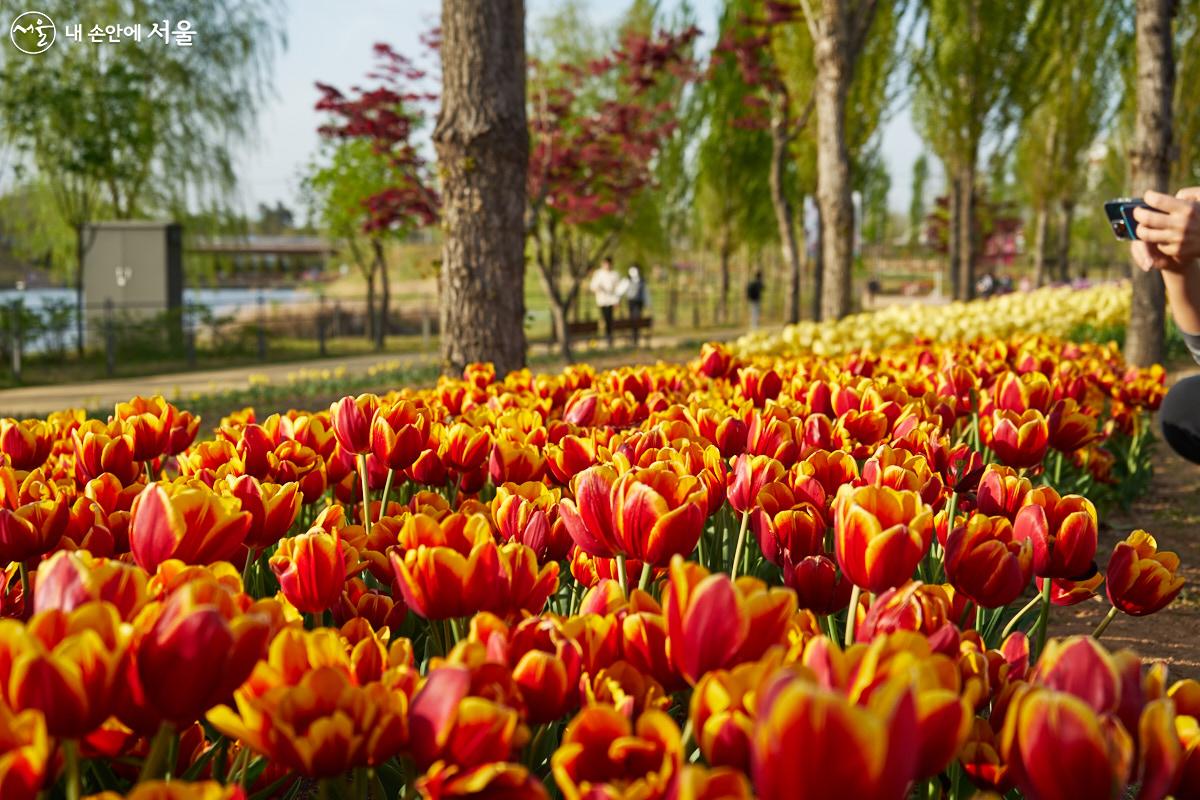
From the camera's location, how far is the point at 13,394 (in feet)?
43.4

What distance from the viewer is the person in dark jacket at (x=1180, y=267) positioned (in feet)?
9.48

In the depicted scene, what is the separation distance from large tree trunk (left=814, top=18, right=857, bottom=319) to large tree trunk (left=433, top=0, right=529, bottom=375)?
6.46 m

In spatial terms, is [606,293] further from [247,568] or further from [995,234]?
[995,234]

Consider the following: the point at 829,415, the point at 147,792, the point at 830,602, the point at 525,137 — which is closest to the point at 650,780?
the point at 147,792

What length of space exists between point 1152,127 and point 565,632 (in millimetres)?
9838

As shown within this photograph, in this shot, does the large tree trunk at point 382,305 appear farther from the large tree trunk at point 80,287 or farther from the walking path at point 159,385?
the large tree trunk at point 80,287

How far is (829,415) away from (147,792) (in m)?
2.23

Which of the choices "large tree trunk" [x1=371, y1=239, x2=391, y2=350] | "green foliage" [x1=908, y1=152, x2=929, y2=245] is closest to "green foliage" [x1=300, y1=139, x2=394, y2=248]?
"large tree trunk" [x1=371, y1=239, x2=391, y2=350]

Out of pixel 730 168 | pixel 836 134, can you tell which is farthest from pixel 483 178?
pixel 730 168

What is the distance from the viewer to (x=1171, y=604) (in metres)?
3.42

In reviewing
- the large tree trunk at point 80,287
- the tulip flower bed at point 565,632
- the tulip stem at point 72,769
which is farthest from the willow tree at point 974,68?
the tulip stem at point 72,769

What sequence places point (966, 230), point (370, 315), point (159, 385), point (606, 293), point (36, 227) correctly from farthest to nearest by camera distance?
1. point (370, 315)
2. point (966, 230)
3. point (36, 227)
4. point (606, 293)
5. point (159, 385)

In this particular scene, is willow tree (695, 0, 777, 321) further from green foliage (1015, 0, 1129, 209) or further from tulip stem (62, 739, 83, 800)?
tulip stem (62, 739, 83, 800)

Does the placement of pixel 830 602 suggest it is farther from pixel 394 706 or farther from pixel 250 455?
pixel 250 455
